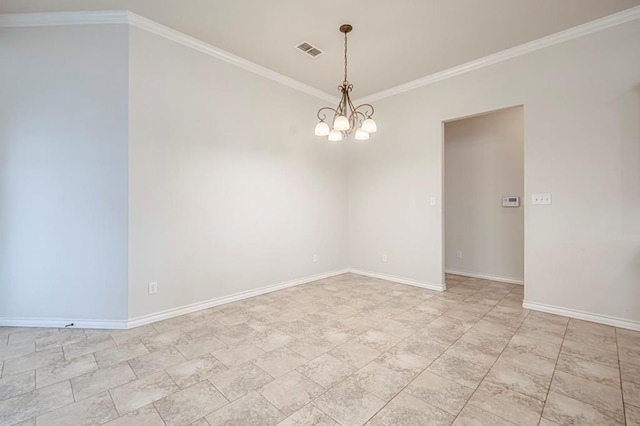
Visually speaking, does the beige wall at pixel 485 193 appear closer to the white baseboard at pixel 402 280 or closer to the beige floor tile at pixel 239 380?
the white baseboard at pixel 402 280

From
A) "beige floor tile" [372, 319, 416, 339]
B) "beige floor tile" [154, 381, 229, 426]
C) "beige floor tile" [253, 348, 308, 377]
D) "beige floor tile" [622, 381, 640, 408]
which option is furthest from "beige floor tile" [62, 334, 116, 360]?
"beige floor tile" [622, 381, 640, 408]

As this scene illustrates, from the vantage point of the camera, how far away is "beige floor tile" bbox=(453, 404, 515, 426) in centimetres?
160

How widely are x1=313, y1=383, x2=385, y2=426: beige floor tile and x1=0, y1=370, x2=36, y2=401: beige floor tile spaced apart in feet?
6.36

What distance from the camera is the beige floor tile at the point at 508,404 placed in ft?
5.42

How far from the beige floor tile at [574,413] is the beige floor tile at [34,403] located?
293 centimetres

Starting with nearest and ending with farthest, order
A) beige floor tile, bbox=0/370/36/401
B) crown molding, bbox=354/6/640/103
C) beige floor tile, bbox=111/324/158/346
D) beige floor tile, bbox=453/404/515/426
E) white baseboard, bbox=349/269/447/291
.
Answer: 1. beige floor tile, bbox=453/404/515/426
2. beige floor tile, bbox=0/370/36/401
3. beige floor tile, bbox=111/324/158/346
4. crown molding, bbox=354/6/640/103
5. white baseboard, bbox=349/269/447/291

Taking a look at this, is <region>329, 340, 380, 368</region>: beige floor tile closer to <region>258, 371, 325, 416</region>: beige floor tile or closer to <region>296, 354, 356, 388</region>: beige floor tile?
<region>296, 354, 356, 388</region>: beige floor tile

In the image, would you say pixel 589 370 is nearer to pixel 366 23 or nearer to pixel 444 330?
pixel 444 330

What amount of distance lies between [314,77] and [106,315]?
3.90m

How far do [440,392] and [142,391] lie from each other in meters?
1.96

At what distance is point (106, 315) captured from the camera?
289 cm

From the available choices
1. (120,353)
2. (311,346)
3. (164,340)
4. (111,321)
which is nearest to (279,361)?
(311,346)

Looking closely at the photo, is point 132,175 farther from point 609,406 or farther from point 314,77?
point 609,406

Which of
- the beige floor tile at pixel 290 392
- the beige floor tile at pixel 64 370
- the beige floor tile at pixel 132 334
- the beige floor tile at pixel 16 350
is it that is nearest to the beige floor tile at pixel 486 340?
the beige floor tile at pixel 290 392
